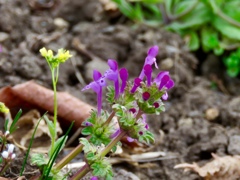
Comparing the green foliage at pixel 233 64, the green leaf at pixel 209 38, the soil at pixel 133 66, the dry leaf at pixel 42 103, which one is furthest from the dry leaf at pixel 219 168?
the green leaf at pixel 209 38

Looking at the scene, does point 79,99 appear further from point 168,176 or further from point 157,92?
point 157,92

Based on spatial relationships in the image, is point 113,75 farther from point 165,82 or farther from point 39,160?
point 39,160

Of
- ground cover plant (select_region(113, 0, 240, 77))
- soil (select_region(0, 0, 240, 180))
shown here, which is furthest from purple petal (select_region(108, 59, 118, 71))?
ground cover plant (select_region(113, 0, 240, 77))

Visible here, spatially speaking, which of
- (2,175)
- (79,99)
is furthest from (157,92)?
(79,99)

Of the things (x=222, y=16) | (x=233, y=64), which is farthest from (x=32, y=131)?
(x=222, y=16)

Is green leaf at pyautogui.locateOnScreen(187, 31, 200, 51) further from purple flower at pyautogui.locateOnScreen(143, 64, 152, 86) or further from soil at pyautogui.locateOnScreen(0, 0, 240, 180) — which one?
A: purple flower at pyautogui.locateOnScreen(143, 64, 152, 86)
